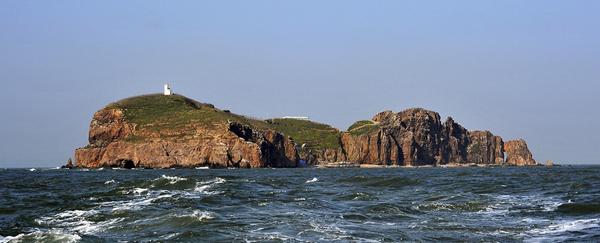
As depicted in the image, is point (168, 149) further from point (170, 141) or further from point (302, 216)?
point (302, 216)

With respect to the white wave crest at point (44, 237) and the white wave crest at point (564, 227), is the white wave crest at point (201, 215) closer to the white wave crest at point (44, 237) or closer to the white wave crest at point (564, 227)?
the white wave crest at point (44, 237)

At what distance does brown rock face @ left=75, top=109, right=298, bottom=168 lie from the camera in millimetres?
177625

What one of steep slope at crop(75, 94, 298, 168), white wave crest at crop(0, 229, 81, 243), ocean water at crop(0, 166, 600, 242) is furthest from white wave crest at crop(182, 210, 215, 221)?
steep slope at crop(75, 94, 298, 168)

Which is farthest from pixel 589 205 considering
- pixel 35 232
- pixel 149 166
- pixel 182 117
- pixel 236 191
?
pixel 182 117

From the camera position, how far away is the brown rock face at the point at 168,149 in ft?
583

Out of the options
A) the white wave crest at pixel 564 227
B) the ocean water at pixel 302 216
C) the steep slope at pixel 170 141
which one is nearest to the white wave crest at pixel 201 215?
the ocean water at pixel 302 216

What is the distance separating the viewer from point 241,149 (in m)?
182

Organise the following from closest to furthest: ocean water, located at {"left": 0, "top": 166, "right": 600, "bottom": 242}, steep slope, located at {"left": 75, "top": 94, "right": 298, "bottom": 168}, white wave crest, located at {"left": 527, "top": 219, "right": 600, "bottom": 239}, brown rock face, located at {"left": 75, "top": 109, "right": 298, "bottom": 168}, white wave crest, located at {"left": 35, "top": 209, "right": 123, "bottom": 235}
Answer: ocean water, located at {"left": 0, "top": 166, "right": 600, "bottom": 242}, white wave crest, located at {"left": 527, "top": 219, "right": 600, "bottom": 239}, white wave crest, located at {"left": 35, "top": 209, "right": 123, "bottom": 235}, brown rock face, located at {"left": 75, "top": 109, "right": 298, "bottom": 168}, steep slope, located at {"left": 75, "top": 94, "right": 298, "bottom": 168}

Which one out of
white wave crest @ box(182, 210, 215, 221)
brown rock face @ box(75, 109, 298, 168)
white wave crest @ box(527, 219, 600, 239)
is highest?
brown rock face @ box(75, 109, 298, 168)

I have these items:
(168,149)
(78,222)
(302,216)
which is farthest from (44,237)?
(168,149)

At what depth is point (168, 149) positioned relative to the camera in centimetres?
17925

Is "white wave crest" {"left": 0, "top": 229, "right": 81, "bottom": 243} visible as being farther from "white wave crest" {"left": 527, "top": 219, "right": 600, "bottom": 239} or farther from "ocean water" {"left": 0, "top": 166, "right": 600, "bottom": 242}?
"white wave crest" {"left": 527, "top": 219, "right": 600, "bottom": 239}

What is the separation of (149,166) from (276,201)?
5427 inches

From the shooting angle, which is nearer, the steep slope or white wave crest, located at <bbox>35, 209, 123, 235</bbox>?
white wave crest, located at <bbox>35, 209, 123, 235</bbox>
